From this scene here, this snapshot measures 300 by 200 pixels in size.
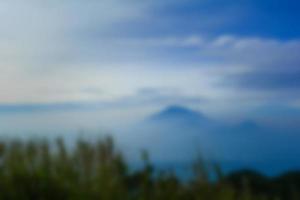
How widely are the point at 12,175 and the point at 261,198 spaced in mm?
4187

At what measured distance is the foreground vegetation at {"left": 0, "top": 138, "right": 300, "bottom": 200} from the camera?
917cm

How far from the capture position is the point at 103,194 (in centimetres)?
908

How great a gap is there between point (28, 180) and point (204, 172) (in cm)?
267

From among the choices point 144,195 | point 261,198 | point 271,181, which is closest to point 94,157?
point 144,195

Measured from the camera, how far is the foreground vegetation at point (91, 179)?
9.17m

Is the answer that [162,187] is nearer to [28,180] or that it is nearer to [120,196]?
[120,196]

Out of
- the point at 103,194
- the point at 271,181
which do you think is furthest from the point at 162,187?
the point at 271,181

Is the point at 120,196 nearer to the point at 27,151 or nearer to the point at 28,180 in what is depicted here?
the point at 28,180

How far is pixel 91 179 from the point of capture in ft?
31.3

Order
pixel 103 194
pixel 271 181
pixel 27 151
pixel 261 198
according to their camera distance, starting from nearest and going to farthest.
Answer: pixel 103 194, pixel 27 151, pixel 261 198, pixel 271 181

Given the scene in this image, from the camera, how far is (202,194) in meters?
10.1

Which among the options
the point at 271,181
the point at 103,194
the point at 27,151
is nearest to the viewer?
the point at 103,194

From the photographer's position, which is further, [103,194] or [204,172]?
[204,172]

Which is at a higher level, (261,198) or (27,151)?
(27,151)
